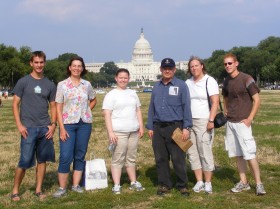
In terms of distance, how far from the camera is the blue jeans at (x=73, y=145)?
7418 millimetres

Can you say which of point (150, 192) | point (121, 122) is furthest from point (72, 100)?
point (150, 192)

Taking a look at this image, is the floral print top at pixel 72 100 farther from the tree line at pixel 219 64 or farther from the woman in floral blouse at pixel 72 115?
the tree line at pixel 219 64

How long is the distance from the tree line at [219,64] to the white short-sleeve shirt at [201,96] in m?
48.8

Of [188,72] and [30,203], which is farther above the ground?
[188,72]

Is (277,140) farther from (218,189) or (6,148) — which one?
A: (6,148)

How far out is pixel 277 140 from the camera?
13.2 meters

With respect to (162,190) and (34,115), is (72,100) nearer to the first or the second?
(34,115)

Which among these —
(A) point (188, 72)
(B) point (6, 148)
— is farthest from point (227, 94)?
(B) point (6, 148)

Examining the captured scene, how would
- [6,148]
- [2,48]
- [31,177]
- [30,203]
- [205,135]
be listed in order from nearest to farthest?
[30,203]
[205,135]
[31,177]
[6,148]
[2,48]

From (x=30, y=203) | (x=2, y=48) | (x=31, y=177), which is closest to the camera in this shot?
(x=30, y=203)

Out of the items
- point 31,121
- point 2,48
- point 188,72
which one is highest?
point 2,48

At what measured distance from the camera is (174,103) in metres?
7.30

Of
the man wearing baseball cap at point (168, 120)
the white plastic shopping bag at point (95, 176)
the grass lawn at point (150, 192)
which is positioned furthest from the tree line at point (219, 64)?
the man wearing baseball cap at point (168, 120)

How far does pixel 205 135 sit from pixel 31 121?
2.74m
